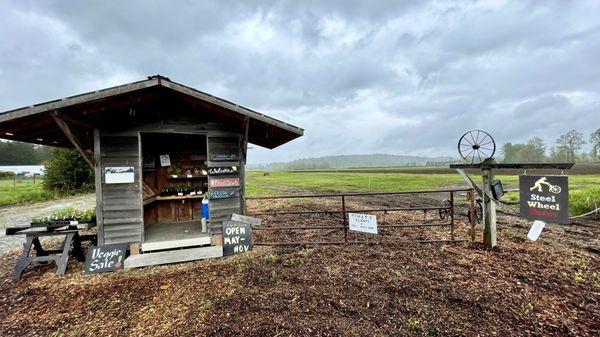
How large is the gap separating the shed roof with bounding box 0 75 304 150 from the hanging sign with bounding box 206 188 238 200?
1.79 m

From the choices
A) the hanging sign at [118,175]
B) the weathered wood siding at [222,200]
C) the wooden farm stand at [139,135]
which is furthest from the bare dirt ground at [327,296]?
the hanging sign at [118,175]

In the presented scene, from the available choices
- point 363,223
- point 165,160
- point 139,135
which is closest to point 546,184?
point 363,223

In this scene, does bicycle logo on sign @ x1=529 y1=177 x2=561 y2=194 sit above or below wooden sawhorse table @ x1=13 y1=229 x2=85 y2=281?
above

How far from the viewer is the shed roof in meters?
4.88

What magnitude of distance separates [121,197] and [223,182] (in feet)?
7.43

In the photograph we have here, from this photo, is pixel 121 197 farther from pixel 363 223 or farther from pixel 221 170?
pixel 363 223

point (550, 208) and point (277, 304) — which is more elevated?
point (550, 208)

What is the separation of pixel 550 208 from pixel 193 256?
7.43m

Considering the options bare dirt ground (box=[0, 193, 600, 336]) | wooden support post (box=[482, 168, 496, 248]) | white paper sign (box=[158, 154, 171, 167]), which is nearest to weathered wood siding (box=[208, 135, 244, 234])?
bare dirt ground (box=[0, 193, 600, 336])

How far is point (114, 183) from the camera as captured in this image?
5.80 meters

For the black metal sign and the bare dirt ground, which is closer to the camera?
the bare dirt ground

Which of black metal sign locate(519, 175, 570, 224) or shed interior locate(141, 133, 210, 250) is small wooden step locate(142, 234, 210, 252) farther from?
black metal sign locate(519, 175, 570, 224)

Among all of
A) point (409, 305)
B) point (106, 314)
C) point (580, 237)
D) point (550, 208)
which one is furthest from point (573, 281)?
point (106, 314)

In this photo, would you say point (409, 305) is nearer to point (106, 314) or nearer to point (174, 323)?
point (174, 323)
